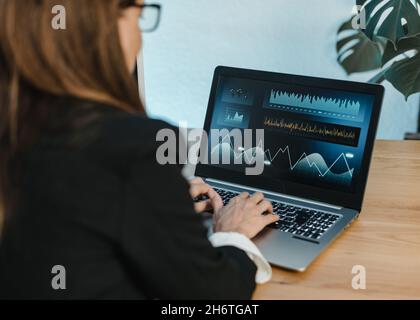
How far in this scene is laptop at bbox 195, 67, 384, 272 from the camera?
101cm

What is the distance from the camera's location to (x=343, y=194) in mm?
1033

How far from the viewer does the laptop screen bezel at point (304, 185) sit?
1019mm

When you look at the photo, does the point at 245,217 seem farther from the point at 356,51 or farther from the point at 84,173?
the point at 356,51

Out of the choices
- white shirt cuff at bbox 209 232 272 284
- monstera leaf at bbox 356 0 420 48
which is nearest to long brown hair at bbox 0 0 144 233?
white shirt cuff at bbox 209 232 272 284

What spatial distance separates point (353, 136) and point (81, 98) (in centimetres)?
63

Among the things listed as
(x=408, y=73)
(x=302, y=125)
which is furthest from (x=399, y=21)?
(x=302, y=125)

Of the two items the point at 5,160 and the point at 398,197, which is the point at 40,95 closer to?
the point at 5,160

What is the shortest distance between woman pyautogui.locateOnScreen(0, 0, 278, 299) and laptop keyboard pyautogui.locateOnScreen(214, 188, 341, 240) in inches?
13.6

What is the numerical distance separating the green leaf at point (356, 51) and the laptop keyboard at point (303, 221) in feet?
4.83

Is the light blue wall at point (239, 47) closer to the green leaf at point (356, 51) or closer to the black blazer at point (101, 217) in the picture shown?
the green leaf at point (356, 51)

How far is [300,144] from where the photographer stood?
109 centimetres

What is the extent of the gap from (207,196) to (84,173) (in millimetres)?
546
